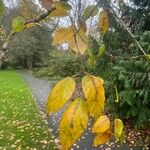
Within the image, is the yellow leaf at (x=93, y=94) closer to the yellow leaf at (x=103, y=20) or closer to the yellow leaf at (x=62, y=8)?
the yellow leaf at (x=62, y=8)

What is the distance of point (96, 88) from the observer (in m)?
0.51

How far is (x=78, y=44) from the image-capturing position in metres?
0.67

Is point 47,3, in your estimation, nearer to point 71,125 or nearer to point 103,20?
point 103,20

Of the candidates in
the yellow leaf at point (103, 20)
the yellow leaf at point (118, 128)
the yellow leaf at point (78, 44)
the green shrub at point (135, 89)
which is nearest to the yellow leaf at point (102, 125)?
the yellow leaf at point (118, 128)

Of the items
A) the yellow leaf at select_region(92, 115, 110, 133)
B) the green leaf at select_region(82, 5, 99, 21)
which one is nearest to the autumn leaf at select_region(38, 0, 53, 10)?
the green leaf at select_region(82, 5, 99, 21)

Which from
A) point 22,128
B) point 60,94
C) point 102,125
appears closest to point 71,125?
point 60,94

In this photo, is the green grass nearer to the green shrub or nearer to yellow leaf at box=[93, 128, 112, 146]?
the green shrub

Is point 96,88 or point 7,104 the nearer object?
point 96,88

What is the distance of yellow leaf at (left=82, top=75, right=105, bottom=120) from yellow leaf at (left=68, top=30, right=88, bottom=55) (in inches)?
5.1

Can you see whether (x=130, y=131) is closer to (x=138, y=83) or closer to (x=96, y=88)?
(x=138, y=83)

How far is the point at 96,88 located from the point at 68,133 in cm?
8

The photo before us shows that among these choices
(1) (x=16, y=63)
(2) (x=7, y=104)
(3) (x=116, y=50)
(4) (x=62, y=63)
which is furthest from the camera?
(1) (x=16, y=63)

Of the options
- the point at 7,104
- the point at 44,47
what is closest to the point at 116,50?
the point at 7,104

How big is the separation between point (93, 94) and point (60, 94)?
5cm
